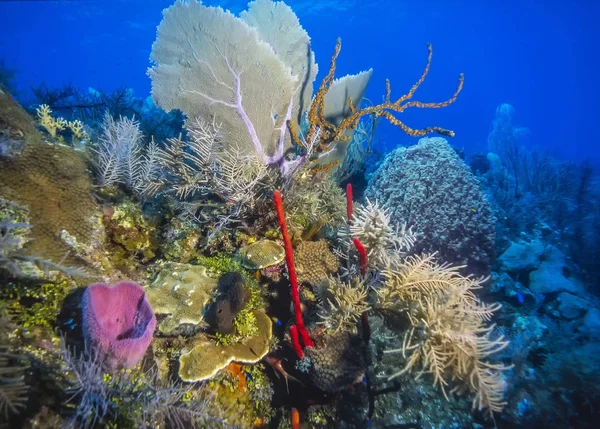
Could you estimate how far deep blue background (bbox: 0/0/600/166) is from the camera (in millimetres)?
55219

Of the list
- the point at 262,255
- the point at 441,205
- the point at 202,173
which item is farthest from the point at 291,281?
the point at 441,205

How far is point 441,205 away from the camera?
4930mm

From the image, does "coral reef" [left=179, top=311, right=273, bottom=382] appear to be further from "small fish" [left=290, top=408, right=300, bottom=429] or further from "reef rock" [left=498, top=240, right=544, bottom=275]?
"reef rock" [left=498, top=240, right=544, bottom=275]

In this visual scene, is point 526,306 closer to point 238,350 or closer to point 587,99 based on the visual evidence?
point 238,350

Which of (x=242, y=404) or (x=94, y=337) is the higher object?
(x=94, y=337)

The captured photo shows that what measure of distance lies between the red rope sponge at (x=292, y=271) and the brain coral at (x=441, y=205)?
7.80 feet

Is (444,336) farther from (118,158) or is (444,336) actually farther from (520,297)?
(520,297)

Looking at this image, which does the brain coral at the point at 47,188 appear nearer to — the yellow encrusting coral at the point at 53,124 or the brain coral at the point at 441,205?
the yellow encrusting coral at the point at 53,124

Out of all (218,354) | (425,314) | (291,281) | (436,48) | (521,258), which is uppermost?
(436,48)

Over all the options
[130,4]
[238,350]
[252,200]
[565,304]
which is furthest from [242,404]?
[130,4]

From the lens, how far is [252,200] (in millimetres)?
3588

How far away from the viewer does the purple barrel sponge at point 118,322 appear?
2.21 m

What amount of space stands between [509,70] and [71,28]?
128108mm

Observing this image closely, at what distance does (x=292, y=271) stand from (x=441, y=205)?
3451 millimetres
